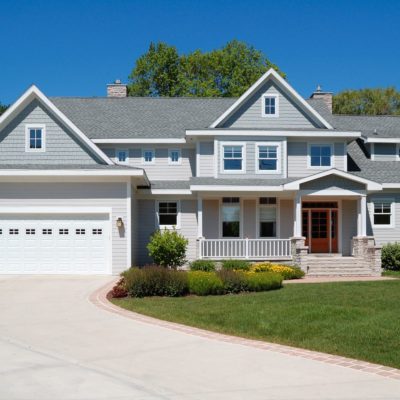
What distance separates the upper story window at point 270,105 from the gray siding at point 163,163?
4.10 metres

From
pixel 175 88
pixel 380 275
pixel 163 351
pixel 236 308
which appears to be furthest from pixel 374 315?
pixel 175 88

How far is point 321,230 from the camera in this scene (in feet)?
92.4

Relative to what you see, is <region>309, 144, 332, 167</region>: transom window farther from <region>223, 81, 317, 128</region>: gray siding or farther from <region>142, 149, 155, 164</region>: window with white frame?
<region>142, 149, 155, 164</region>: window with white frame

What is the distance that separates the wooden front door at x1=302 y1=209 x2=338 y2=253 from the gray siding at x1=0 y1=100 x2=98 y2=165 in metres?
10.7

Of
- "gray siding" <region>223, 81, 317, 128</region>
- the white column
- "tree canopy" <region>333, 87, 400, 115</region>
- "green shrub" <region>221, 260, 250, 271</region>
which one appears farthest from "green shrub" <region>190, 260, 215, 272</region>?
"tree canopy" <region>333, 87, 400, 115</region>

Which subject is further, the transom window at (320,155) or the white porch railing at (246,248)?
the transom window at (320,155)

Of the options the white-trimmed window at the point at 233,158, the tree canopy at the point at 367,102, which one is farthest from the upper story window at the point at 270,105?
the tree canopy at the point at 367,102

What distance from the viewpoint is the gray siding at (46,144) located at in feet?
79.7

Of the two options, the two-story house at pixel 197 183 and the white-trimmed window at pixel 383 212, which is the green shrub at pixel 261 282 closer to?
the two-story house at pixel 197 183

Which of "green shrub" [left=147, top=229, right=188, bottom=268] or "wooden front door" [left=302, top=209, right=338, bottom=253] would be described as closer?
"green shrub" [left=147, top=229, right=188, bottom=268]

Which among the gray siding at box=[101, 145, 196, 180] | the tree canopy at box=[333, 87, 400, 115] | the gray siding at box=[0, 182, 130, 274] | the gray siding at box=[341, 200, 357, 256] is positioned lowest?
the gray siding at box=[341, 200, 357, 256]

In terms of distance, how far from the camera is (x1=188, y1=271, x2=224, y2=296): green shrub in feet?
57.8

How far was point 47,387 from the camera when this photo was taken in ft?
25.1

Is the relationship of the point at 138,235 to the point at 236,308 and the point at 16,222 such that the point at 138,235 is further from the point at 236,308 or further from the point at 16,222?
the point at 236,308
